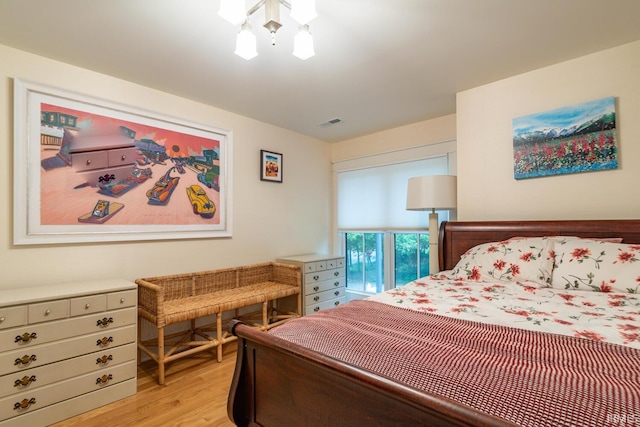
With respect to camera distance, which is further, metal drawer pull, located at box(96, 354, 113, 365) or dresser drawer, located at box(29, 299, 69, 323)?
metal drawer pull, located at box(96, 354, 113, 365)

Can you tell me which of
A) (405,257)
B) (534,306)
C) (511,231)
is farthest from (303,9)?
(405,257)

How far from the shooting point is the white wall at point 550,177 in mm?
2080

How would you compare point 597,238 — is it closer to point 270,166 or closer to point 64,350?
point 270,166

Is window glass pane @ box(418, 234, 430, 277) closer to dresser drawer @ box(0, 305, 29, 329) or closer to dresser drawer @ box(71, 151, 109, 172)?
dresser drawer @ box(71, 151, 109, 172)

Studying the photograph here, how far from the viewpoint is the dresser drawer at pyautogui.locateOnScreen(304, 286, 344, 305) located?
3303mm

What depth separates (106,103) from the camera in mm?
2371

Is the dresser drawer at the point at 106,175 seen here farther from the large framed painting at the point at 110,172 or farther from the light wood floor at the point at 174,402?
the light wood floor at the point at 174,402

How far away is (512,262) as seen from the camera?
6.66ft

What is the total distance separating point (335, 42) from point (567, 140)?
1.85m

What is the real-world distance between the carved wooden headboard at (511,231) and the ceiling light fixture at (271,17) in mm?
1943

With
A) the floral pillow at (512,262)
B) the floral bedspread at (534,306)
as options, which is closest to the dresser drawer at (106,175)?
the floral bedspread at (534,306)

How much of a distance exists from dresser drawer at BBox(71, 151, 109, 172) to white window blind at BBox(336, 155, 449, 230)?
2720mm

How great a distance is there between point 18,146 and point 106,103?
0.64 meters

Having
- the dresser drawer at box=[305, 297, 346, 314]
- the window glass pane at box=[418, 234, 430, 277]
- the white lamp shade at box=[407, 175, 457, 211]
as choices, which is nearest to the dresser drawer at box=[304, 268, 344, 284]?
the dresser drawer at box=[305, 297, 346, 314]
